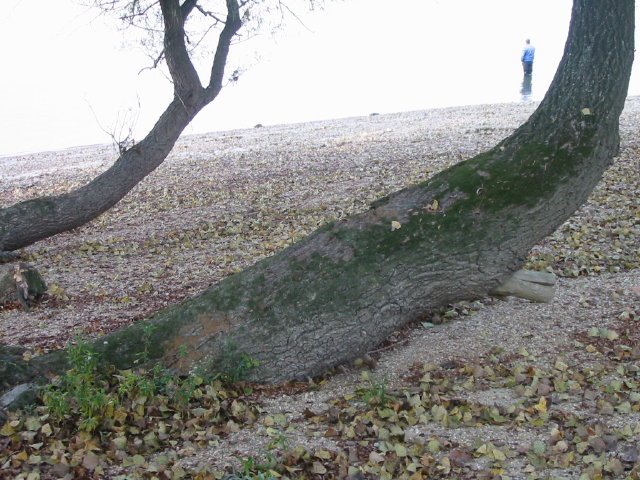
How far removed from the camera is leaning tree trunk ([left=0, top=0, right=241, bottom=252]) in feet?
25.8

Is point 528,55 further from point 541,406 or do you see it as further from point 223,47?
point 541,406

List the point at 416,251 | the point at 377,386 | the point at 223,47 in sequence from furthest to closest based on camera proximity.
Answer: the point at 223,47, the point at 416,251, the point at 377,386

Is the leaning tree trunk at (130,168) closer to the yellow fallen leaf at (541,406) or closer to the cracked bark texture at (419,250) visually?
the cracked bark texture at (419,250)

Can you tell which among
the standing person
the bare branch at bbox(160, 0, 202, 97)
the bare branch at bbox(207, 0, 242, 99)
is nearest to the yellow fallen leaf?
the bare branch at bbox(160, 0, 202, 97)

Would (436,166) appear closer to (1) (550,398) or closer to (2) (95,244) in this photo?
(2) (95,244)

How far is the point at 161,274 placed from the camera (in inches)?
276

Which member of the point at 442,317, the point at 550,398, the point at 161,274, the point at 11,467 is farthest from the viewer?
the point at 161,274

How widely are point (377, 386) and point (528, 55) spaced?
2190 cm

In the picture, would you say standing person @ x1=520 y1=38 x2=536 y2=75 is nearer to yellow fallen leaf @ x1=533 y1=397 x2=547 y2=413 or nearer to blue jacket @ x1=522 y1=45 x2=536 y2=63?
blue jacket @ x1=522 y1=45 x2=536 y2=63

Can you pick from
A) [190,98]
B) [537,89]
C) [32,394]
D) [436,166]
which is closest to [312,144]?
[436,166]

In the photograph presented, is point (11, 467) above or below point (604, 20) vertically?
below

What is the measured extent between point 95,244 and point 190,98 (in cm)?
199

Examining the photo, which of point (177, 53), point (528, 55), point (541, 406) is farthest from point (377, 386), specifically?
point (528, 55)

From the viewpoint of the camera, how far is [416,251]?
4.52m
